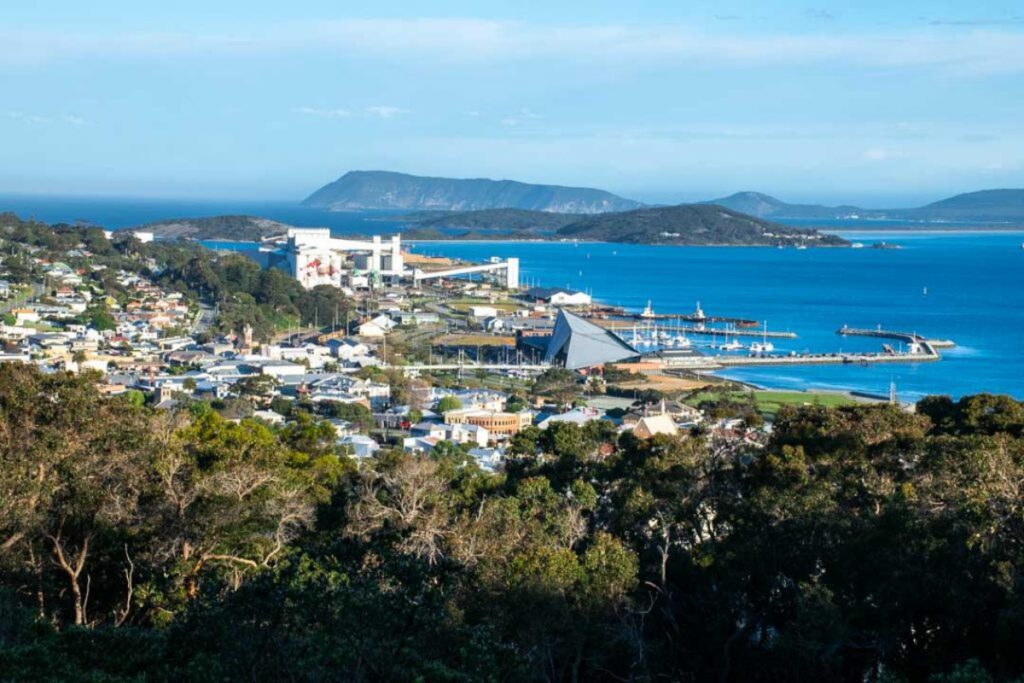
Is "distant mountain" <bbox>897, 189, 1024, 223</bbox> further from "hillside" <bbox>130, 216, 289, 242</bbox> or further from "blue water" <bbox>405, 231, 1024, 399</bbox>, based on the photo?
"hillside" <bbox>130, 216, 289, 242</bbox>

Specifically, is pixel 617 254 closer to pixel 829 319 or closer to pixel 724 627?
pixel 829 319

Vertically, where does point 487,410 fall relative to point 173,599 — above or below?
below

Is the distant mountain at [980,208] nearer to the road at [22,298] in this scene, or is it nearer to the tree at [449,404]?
the road at [22,298]

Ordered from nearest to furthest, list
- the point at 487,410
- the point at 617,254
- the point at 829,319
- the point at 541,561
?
the point at 541,561
the point at 487,410
the point at 829,319
the point at 617,254

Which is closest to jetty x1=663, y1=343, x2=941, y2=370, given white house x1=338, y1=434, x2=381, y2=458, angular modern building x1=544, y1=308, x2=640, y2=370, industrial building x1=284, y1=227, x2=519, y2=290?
angular modern building x1=544, y1=308, x2=640, y2=370

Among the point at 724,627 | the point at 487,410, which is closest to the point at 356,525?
the point at 724,627

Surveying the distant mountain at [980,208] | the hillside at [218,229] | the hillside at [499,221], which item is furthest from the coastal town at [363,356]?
the distant mountain at [980,208]
